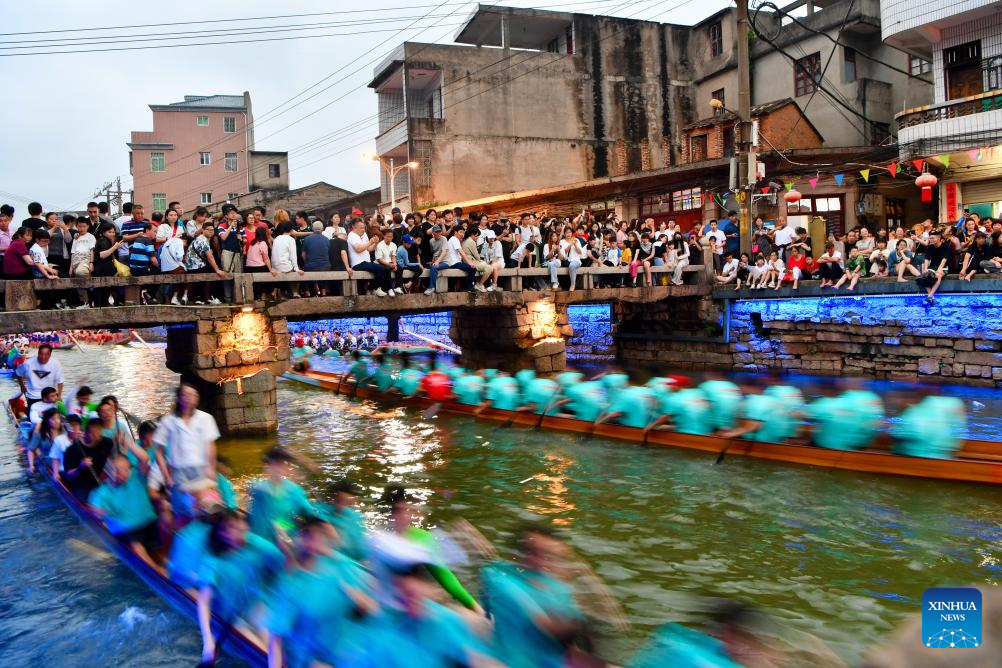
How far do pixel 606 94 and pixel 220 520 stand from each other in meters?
31.1

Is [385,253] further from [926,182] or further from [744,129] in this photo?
[926,182]

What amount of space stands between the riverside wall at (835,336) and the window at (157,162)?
129ft

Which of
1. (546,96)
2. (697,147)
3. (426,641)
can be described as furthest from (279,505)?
(546,96)

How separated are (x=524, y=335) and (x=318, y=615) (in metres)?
13.3

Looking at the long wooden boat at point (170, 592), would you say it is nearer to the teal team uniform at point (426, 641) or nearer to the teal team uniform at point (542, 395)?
the teal team uniform at point (426, 641)

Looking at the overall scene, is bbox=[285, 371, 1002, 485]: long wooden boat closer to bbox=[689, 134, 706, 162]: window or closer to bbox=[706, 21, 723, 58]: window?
bbox=[689, 134, 706, 162]: window

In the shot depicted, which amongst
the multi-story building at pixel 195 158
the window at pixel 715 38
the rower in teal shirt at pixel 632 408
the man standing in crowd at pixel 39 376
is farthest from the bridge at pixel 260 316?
the multi-story building at pixel 195 158

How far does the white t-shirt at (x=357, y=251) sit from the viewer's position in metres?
15.1

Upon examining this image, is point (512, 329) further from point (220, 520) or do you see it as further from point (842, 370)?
point (220, 520)

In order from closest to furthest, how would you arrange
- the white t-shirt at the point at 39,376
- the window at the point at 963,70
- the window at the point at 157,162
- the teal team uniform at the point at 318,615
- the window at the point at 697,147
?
the teal team uniform at the point at 318,615 → the white t-shirt at the point at 39,376 → the window at the point at 963,70 → the window at the point at 697,147 → the window at the point at 157,162

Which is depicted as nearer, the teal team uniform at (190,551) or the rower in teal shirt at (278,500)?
the teal team uniform at (190,551)

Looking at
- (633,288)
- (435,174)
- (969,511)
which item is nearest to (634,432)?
(969,511)

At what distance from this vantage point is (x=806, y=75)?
26.2 metres

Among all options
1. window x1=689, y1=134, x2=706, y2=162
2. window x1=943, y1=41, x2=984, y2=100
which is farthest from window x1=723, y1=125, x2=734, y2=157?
window x1=943, y1=41, x2=984, y2=100
